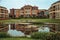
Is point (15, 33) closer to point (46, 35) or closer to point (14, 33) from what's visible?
point (14, 33)

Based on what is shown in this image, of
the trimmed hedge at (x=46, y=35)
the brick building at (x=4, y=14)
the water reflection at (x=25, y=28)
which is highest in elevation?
the brick building at (x=4, y=14)

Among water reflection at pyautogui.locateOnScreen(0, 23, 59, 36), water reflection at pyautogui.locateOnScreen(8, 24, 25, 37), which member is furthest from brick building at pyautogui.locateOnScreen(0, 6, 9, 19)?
water reflection at pyautogui.locateOnScreen(8, 24, 25, 37)

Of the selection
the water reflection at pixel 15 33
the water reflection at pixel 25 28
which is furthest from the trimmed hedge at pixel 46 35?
the water reflection at pixel 15 33

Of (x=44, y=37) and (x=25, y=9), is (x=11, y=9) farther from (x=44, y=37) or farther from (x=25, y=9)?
(x=44, y=37)

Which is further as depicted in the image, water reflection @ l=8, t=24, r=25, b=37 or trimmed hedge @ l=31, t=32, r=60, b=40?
water reflection @ l=8, t=24, r=25, b=37

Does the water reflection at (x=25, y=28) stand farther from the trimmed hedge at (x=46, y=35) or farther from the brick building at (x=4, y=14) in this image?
the brick building at (x=4, y=14)

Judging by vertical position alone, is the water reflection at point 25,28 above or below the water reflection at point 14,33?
above

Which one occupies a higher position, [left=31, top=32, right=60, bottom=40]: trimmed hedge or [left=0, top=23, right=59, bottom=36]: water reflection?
[left=0, top=23, right=59, bottom=36]: water reflection

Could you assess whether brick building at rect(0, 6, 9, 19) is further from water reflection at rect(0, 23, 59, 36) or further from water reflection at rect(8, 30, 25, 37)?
water reflection at rect(8, 30, 25, 37)

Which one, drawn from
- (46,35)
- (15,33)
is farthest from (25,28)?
(46,35)

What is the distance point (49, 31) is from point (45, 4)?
58 cm

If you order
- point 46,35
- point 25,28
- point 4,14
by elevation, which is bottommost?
point 46,35

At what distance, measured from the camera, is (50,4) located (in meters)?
3.83

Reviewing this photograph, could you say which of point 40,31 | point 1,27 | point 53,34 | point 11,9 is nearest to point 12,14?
point 11,9
